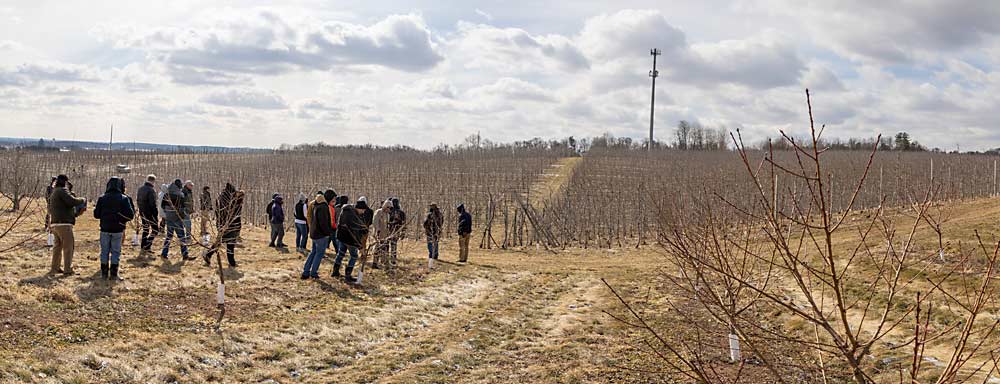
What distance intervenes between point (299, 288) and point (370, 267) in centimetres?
305

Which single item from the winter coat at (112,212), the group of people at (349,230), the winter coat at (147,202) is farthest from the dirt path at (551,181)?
the winter coat at (112,212)

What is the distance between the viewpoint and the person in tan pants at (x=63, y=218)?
35.1 ft

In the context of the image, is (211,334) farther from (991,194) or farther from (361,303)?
(991,194)

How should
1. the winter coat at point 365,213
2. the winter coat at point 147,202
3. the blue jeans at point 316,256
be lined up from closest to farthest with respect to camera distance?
the winter coat at point 147,202, the blue jeans at point 316,256, the winter coat at point 365,213

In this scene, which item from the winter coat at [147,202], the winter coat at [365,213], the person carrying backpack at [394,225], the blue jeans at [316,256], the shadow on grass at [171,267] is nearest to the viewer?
the shadow on grass at [171,267]

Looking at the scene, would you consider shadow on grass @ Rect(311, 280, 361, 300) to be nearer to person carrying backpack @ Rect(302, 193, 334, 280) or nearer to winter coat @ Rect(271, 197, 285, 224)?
person carrying backpack @ Rect(302, 193, 334, 280)

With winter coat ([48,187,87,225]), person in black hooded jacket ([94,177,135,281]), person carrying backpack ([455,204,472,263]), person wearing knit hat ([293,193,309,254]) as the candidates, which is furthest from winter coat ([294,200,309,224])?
winter coat ([48,187,87,225])

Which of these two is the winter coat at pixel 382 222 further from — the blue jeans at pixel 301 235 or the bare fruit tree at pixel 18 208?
the bare fruit tree at pixel 18 208

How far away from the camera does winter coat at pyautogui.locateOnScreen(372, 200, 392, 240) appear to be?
566 inches

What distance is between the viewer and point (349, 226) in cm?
1300

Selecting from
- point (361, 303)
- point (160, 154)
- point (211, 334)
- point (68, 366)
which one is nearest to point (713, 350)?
point (361, 303)

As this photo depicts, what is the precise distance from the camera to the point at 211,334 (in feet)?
28.6

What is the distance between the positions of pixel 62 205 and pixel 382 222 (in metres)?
5.58

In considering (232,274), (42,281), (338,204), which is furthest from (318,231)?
(42,281)
